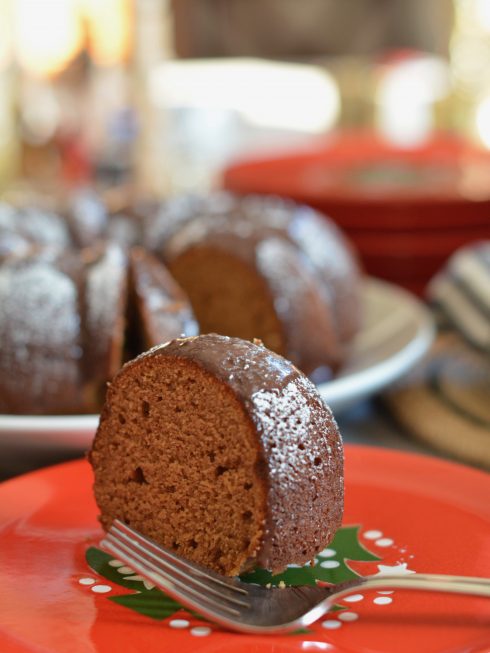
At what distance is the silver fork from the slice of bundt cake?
520 millimetres

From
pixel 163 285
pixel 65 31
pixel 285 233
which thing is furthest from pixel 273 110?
pixel 163 285

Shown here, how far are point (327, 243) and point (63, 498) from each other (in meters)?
0.95

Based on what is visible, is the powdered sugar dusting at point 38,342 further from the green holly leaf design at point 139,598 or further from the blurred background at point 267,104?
the blurred background at point 267,104

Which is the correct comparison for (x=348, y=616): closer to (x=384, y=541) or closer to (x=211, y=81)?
(x=384, y=541)

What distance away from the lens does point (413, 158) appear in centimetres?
281

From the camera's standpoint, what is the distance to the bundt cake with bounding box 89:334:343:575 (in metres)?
0.91

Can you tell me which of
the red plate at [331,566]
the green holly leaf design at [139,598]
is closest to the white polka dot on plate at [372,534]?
the red plate at [331,566]

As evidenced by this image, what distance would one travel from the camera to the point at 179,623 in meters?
0.85

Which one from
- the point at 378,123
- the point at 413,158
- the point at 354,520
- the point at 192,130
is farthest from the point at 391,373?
the point at 378,123

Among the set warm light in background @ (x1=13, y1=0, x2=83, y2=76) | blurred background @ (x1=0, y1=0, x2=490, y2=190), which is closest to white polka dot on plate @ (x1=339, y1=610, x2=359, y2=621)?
blurred background @ (x1=0, y1=0, x2=490, y2=190)

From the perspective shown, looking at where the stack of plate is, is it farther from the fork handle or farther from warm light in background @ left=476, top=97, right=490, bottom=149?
warm light in background @ left=476, top=97, right=490, bottom=149

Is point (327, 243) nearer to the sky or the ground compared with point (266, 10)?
nearer to the ground

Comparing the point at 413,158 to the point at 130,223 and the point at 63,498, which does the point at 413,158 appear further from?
the point at 63,498

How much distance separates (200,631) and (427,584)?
202 millimetres
